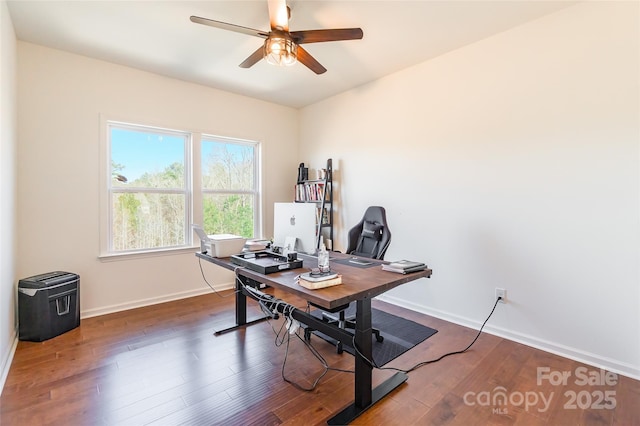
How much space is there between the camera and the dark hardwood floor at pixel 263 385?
1657 mm

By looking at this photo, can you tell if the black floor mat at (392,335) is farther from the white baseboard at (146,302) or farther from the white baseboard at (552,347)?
the white baseboard at (146,302)

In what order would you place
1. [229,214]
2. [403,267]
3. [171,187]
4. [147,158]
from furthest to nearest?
[229,214], [171,187], [147,158], [403,267]

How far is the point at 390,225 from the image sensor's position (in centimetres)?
351

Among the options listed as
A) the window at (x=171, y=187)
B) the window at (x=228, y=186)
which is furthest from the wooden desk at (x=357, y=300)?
the window at (x=228, y=186)

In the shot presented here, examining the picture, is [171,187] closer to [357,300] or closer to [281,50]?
[281,50]

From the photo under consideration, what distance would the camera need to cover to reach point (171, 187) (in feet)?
12.1

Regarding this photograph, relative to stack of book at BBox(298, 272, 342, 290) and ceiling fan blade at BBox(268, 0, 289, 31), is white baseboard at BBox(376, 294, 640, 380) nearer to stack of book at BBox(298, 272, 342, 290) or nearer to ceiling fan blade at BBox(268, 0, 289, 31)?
stack of book at BBox(298, 272, 342, 290)

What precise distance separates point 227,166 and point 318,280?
3.09m

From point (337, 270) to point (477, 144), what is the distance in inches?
73.7

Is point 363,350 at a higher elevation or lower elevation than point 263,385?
higher

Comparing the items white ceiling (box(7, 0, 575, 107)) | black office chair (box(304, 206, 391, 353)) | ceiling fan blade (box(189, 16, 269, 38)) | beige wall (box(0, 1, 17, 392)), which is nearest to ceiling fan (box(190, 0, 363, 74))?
ceiling fan blade (box(189, 16, 269, 38))

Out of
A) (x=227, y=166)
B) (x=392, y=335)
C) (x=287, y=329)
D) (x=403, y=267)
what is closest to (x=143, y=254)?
(x=227, y=166)

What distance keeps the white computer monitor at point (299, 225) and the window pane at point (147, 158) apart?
2098mm

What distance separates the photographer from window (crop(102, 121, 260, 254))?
10.9 ft
